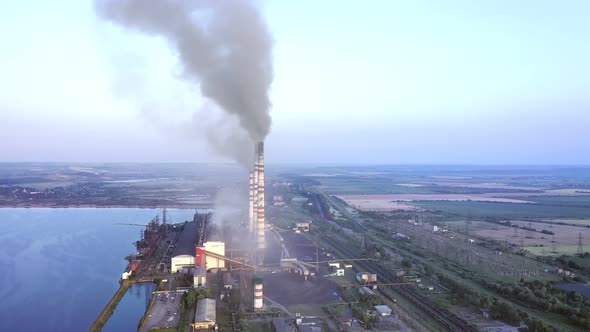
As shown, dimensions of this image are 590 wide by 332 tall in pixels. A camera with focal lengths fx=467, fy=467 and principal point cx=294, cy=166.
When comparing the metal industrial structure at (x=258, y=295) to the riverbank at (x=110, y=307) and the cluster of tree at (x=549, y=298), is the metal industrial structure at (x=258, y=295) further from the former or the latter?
the cluster of tree at (x=549, y=298)

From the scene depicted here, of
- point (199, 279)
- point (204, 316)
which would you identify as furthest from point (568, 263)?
point (204, 316)

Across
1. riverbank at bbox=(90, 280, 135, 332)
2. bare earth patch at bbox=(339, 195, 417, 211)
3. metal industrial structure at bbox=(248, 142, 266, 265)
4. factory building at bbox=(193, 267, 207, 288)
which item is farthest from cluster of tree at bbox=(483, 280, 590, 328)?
bare earth patch at bbox=(339, 195, 417, 211)

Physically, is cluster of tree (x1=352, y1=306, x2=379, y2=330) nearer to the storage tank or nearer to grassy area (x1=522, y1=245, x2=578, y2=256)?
the storage tank

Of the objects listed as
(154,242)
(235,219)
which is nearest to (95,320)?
(154,242)

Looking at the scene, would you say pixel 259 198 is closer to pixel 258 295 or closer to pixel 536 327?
pixel 258 295

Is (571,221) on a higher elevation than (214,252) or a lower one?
lower

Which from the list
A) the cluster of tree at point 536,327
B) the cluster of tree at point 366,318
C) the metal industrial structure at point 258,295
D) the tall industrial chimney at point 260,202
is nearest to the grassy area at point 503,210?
the tall industrial chimney at point 260,202
